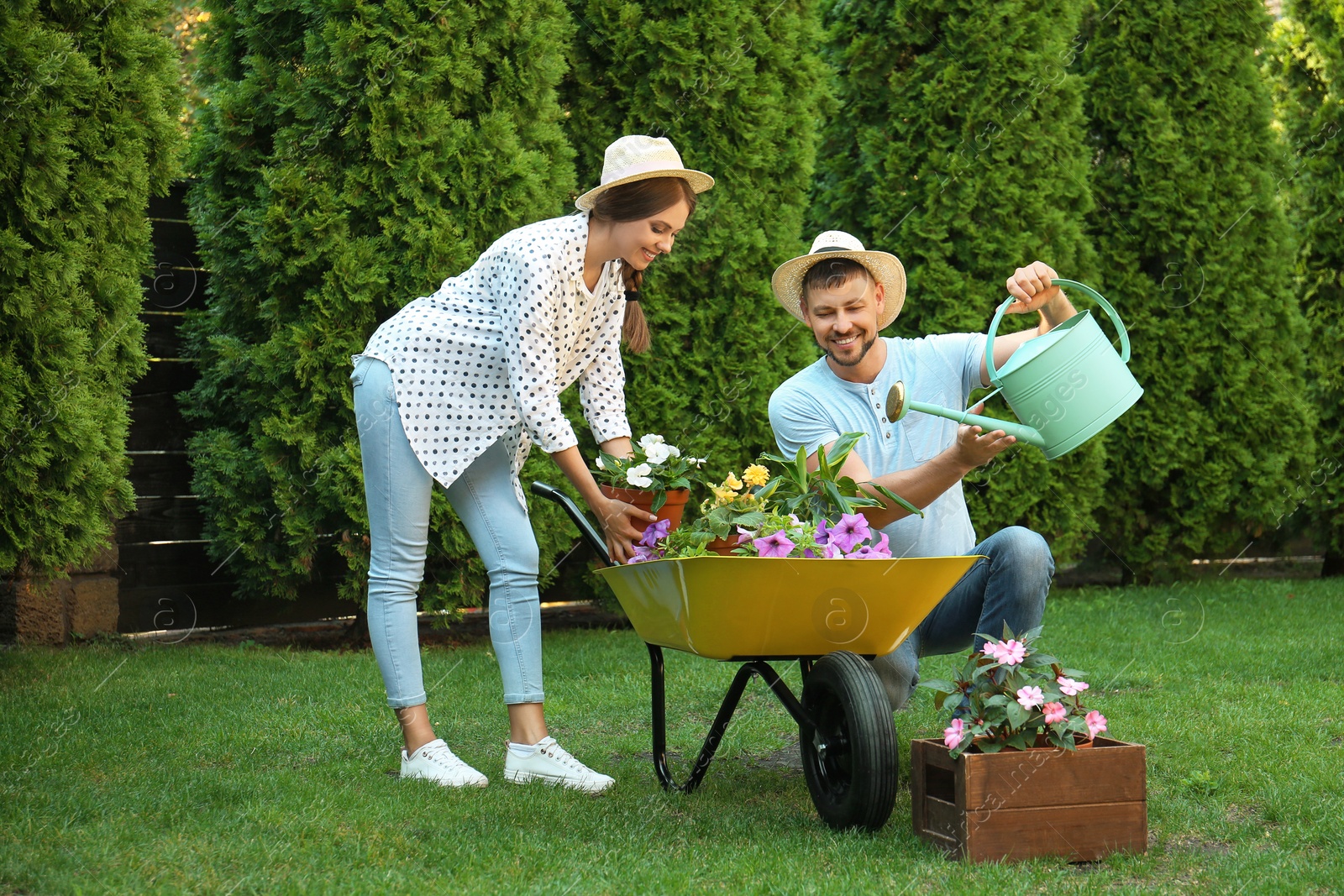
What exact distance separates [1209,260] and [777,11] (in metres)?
2.62

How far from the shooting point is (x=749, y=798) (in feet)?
8.50

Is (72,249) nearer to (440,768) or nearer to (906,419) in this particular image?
(440,768)

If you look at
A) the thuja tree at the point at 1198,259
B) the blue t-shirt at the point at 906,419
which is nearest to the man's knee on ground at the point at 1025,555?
the blue t-shirt at the point at 906,419

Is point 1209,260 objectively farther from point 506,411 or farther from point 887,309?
point 506,411

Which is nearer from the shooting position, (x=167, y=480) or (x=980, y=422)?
(x=980, y=422)

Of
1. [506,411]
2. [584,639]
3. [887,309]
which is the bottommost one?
[584,639]

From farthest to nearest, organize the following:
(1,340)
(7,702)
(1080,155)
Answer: (1080,155)
(1,340)
(7,702)

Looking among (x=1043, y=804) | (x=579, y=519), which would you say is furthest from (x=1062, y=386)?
(x=579, y=519)

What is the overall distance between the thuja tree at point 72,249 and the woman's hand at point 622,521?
87.7 inches

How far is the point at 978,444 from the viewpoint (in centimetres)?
221

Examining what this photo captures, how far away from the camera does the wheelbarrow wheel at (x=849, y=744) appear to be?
2.14 meters

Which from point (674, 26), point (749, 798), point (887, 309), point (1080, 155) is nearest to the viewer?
point (749, 798)

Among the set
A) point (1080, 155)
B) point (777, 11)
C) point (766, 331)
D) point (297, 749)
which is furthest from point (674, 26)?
point (297, 749)

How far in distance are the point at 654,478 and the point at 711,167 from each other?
108 inches
